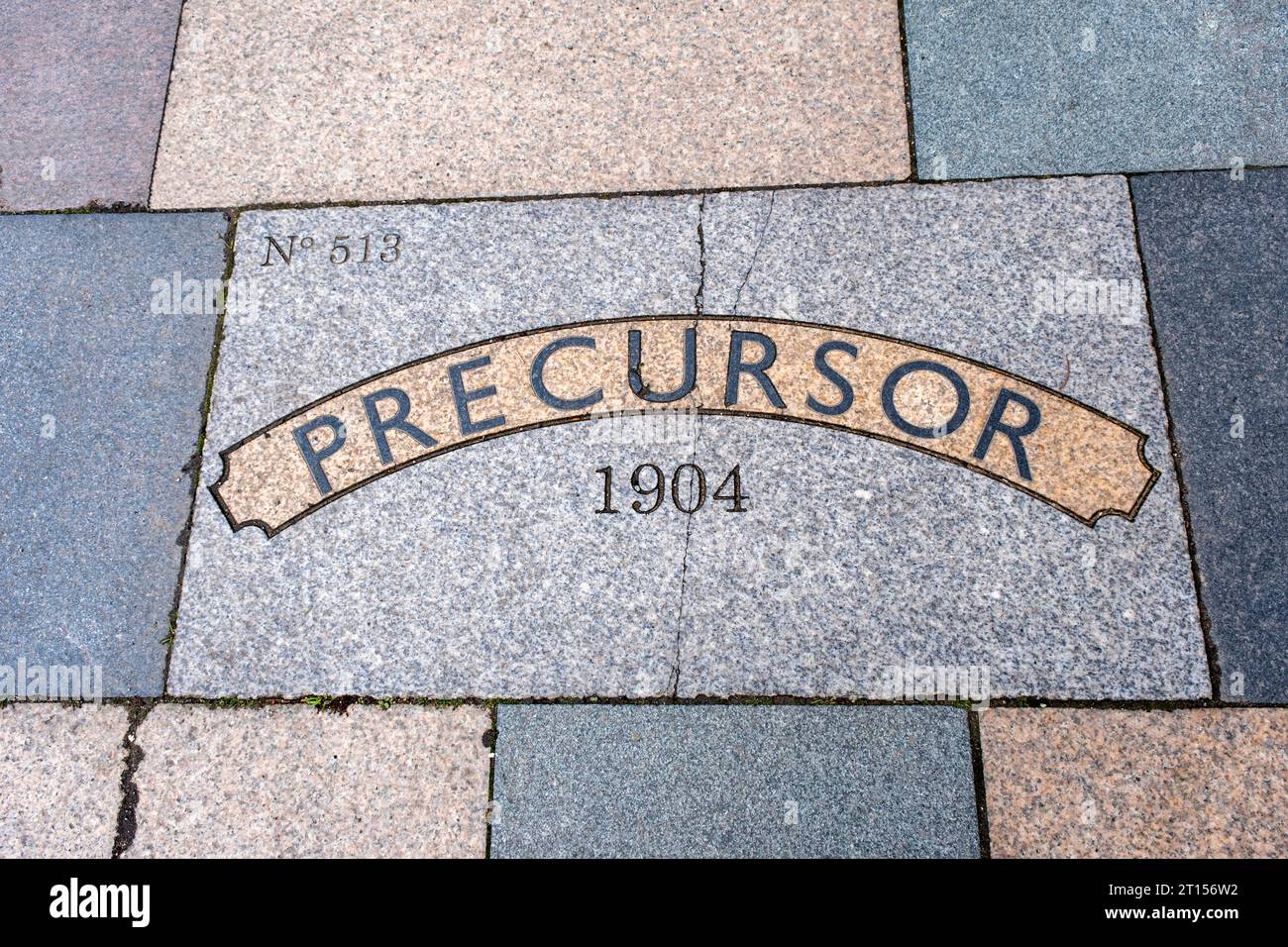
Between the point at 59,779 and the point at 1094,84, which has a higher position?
the point at 1094,84

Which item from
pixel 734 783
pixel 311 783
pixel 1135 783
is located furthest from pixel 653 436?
pixel 1135 783

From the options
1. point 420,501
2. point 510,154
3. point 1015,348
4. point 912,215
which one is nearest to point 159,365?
point 420,501

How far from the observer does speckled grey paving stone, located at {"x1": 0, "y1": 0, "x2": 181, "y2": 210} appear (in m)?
3.57

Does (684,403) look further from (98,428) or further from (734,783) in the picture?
(98,428)

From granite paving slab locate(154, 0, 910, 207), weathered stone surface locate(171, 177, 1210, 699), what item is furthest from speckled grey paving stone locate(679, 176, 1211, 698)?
granite paving slab locate(154, 0, 910, 207)

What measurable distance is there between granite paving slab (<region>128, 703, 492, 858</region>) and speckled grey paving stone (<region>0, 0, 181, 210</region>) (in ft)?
7.53

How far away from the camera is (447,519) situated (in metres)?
2.95

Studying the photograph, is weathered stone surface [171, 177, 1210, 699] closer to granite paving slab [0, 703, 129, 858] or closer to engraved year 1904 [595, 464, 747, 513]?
engraved year 1904 [595, 464, 747, 513]

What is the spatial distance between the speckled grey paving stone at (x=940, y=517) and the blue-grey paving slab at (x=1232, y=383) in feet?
0.29

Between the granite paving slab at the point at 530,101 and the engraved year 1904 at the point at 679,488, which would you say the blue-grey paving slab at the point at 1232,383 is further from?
the engraved year 1904 at the point at 679,488

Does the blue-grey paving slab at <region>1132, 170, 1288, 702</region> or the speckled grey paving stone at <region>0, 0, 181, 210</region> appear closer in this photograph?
the blue-grey paving slab at <region>1132, 170, 1288, 702</region>

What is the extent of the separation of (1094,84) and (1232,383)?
1.38 meters

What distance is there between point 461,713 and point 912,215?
2503 mm

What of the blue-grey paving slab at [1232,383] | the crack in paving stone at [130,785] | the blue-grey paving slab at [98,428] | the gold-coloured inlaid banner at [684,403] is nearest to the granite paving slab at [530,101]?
the blue-grey paving slab at [98,428]
